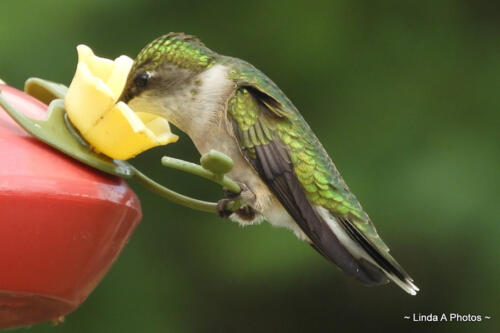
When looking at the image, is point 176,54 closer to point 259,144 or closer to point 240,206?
point 259,144

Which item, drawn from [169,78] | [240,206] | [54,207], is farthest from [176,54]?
[54,207]

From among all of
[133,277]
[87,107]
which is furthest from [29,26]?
[87,107]

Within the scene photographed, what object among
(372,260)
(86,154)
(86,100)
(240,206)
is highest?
(86,100)

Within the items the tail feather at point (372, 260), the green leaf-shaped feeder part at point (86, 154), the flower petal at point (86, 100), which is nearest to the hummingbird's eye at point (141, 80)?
the green leaf-shaped feeder part at point (86, 154)

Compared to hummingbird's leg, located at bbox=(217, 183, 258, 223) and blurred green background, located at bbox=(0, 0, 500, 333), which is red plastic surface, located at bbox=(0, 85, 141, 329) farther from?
blurred green background, located at bbox=(0, 0, 500, 333)

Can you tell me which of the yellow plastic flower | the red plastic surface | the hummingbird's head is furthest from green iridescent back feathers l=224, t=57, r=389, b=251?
the red plastic surface

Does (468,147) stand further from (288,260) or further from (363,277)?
(363,277)

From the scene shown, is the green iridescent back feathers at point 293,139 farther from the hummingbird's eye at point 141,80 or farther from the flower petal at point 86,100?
the flower petal at point 86,100

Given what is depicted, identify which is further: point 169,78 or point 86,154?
point 169,78
